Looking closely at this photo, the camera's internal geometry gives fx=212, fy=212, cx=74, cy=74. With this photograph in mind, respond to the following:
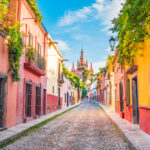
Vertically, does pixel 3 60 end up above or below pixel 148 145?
above

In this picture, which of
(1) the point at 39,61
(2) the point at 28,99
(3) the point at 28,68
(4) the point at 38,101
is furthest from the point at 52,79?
(3) the point at 28,68

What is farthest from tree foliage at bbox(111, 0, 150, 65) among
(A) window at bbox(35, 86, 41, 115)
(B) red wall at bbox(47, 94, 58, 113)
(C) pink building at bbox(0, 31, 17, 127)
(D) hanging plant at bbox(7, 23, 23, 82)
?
(B) red wall at bbox(47, 94, 58, 113)

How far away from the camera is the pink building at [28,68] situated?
11211 millimetres

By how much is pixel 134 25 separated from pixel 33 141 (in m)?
5.11

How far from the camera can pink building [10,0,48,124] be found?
11211 millimetres

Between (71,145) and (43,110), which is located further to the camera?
(43,110)

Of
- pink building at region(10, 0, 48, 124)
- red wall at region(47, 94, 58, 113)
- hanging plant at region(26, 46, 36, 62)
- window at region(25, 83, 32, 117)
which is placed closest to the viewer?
pink building at region(10, 0, 48, 124)

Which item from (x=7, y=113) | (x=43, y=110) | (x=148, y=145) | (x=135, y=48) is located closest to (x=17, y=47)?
(x=7, y=113)

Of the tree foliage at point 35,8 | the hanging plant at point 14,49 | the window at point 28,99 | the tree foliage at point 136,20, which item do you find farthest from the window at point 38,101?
the tree foliage at point 136,20

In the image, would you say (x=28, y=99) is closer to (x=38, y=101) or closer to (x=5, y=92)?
(x=38, y=101)

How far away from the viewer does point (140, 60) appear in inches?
356

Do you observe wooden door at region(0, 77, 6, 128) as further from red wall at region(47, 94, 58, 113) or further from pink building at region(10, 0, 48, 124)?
red wall at region(47, 94, 58, 113)

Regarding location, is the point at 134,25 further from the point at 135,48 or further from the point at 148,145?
the point at 148,145

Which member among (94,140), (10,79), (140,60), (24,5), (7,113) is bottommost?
(94,140)
